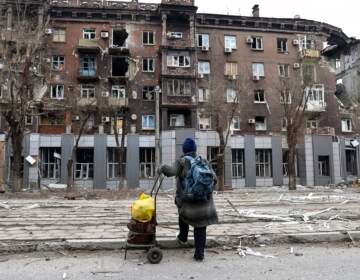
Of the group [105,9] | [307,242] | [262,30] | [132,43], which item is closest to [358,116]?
[262,30]

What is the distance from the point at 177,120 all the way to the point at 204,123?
103 inches

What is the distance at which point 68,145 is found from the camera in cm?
3769

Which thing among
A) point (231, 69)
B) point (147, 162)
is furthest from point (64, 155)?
point (231, 69)

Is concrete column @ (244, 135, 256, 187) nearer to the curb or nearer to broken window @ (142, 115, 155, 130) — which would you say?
broken window @ (142, 115, 155, 130)

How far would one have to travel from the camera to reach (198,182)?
5910 mm

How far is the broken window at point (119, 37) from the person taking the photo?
4121 cm

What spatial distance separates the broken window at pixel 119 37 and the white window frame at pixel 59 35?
4.63m

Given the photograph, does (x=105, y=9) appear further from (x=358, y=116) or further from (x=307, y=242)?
(x=307, y=242)

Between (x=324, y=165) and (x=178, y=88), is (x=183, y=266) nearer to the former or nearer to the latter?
(x=178, y=88)

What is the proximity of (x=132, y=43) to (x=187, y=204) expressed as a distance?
121 feet

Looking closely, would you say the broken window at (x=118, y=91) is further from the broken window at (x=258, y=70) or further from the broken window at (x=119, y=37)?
the broken window at (x=258, y=70)

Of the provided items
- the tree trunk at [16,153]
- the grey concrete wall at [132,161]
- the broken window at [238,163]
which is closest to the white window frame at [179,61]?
the grey concrete wall at [132,161]

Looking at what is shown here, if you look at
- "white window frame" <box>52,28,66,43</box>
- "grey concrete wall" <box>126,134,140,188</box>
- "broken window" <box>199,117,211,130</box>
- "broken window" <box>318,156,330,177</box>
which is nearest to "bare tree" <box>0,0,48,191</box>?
"white window frame" <box>52,28,66,43</box>

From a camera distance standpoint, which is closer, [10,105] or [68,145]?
[10,105]
